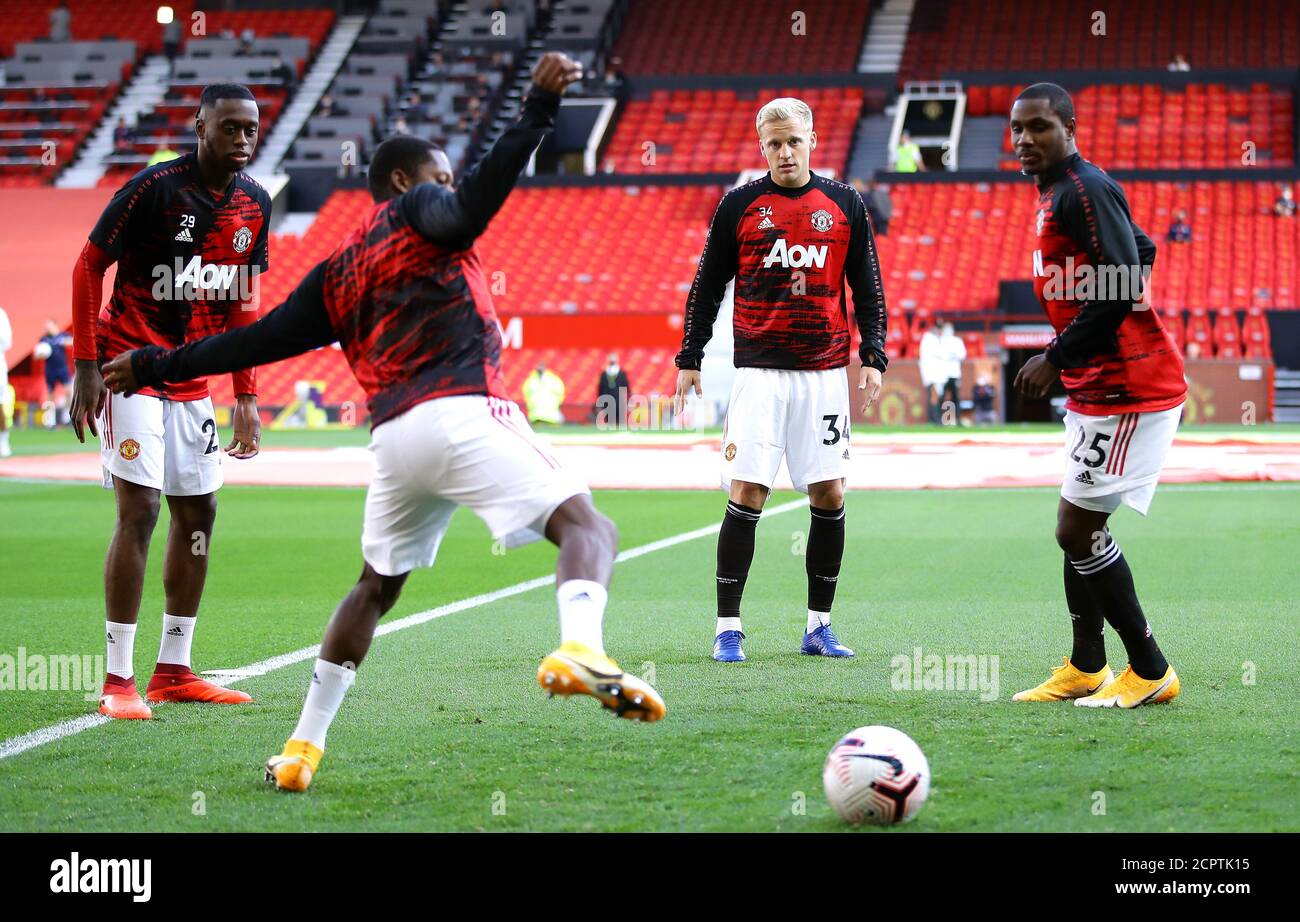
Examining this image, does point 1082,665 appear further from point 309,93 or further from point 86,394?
point 309,93

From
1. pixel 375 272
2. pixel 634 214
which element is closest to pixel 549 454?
pixel 375 272

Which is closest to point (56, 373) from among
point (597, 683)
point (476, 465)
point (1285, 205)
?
point (1285, 205)

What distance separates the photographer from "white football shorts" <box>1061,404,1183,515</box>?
532 centimetres

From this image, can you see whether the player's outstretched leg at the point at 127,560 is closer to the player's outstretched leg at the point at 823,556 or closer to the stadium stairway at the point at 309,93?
the player's outstretched leg at the point at 823,556

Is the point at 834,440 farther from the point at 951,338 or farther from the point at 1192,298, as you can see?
the point at 1192,298

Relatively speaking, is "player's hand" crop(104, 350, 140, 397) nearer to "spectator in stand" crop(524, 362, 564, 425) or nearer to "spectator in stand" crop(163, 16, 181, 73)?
"spectator in stand" crop(524, 362, 564, 425)

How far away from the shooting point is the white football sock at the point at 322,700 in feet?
14.4

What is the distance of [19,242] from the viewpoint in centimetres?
3912

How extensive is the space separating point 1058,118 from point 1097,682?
199 centimetres

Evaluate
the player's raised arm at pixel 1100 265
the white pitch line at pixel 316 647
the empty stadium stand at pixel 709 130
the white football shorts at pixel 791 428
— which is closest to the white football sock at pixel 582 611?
the white pitch line at pixel 316 647

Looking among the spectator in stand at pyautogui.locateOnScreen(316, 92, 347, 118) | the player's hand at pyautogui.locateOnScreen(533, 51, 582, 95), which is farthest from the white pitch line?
the spectator in stand at pyautogui.locateOnScreen(316, 92, 347, 118)

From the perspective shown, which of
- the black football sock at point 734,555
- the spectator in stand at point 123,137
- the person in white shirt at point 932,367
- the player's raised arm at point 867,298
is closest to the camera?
the black football sock at point 734,555

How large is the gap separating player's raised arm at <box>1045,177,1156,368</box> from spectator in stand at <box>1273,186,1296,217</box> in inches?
1207

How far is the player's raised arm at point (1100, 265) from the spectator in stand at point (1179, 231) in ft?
94.7
